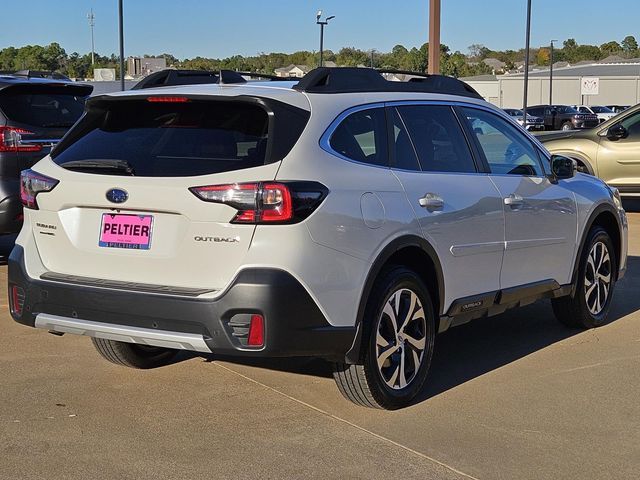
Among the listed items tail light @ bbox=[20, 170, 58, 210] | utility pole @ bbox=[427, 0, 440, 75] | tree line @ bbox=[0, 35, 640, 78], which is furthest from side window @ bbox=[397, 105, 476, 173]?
tree line @ bbox=[0, 35, 640, 78]

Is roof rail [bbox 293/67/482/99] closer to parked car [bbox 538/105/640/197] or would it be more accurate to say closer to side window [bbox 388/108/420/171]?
side window [bbox 388/108/420/171]

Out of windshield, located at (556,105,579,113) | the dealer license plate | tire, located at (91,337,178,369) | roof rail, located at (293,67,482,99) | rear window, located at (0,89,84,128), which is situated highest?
windshield, located at (556,105,579,113)

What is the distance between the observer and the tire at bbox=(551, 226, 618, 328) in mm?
6883

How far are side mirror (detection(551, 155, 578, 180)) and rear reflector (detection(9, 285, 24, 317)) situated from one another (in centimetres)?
358

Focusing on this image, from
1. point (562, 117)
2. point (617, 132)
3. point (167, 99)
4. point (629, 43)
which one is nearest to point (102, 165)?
point (167, 99)

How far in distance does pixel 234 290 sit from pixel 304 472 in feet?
2.78

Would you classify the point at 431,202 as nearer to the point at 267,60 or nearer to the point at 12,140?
the point at 12,140

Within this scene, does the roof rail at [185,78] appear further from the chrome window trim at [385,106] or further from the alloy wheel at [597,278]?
the alloy wheel at [597,278]

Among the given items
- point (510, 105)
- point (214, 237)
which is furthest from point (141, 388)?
A: point (510, 105)

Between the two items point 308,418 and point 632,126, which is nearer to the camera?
point 308,418

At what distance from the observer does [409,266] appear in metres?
5.19

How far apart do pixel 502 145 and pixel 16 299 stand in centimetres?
323

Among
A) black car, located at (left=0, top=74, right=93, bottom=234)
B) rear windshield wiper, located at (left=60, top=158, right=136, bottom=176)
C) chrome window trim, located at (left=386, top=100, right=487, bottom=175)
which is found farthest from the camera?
black car, located at (left=0, top=74, right=93, bottom=234)

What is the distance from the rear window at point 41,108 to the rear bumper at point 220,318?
4.32 metres
